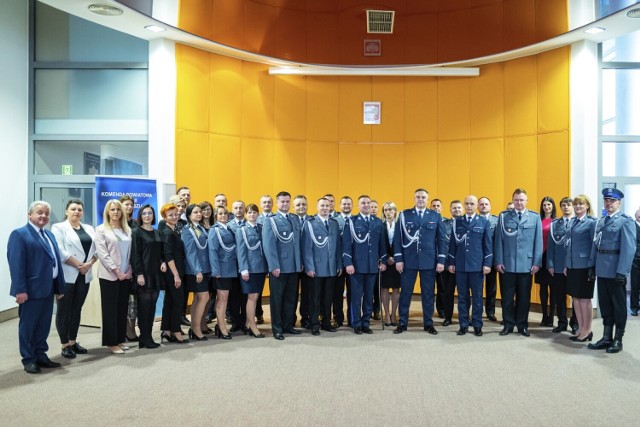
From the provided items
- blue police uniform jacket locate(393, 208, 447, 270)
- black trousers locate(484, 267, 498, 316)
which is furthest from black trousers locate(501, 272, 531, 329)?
black trousers locate(484, 267, 498, 316)

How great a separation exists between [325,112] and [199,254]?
15.1 ft

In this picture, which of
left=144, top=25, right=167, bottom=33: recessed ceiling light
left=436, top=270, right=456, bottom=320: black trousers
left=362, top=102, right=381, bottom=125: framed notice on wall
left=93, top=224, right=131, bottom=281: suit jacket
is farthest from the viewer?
left=362, top=102, right=381, bottom=125: framed notice on wall

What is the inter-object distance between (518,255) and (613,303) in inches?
45.9

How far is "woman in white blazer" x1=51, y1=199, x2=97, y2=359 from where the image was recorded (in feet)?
18.3

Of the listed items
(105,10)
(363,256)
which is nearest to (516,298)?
(363,256)

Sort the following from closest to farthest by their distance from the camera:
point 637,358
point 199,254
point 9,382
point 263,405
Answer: point 263,405 < point 9,382 < point 637,358 < point 199,254

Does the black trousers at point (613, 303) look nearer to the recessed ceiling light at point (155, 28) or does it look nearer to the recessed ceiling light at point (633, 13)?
the recessed ceiling light at point (633, 13)

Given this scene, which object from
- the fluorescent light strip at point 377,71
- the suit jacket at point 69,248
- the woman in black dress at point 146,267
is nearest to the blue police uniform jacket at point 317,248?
the woman in black dress at point 146,267

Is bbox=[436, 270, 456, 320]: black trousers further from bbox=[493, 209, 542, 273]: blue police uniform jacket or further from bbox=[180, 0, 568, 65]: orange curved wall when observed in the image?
bbox=[180, 0, 568, 65]: orange curved wall

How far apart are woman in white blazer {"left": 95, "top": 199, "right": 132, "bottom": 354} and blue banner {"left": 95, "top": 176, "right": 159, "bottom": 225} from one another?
112 cm

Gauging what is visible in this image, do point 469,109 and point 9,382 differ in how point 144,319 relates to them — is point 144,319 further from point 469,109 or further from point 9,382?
point 469,109

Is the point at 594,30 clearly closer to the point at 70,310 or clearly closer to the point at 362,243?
the point at 362,243

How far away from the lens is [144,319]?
5883mm

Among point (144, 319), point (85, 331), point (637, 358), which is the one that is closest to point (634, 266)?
point (637, 358)
